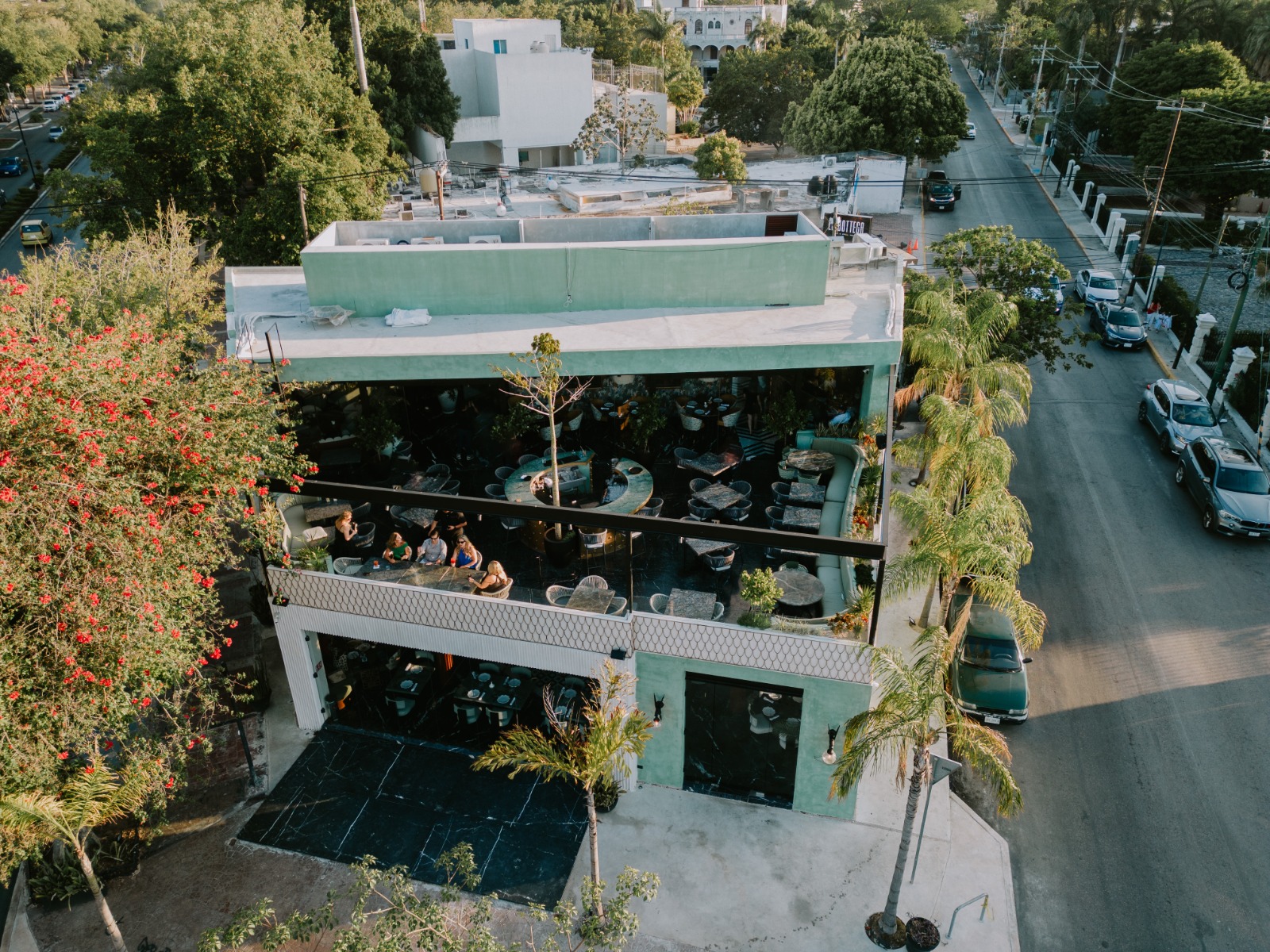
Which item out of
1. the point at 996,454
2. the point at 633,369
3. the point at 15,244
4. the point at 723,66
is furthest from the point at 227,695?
the point at 723,66

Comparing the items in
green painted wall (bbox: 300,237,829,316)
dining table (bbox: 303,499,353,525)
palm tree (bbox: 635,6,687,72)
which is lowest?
dining table (bbox: 303,499,353,525)

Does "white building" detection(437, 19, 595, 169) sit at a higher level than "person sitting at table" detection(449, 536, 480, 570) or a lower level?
higher

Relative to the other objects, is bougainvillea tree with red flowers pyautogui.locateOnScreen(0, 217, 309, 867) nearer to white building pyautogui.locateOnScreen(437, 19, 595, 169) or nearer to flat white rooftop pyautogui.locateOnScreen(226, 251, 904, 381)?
flat white rooftop pyautogui.locateOnScreen(226, 251, 904, 381)

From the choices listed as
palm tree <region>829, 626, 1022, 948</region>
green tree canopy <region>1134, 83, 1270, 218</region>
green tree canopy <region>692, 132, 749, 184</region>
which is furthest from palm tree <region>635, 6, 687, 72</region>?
palm tree <region>829, 626, 1022, 948</region>

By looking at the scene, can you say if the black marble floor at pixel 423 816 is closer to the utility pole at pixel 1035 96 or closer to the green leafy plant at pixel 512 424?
the green leafy plant at pixel 512 424

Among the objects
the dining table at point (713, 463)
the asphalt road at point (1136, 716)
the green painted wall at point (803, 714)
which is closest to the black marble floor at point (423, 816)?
the green painted wall at point (803, 714)

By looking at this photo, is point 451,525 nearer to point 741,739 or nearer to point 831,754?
point 741,739
